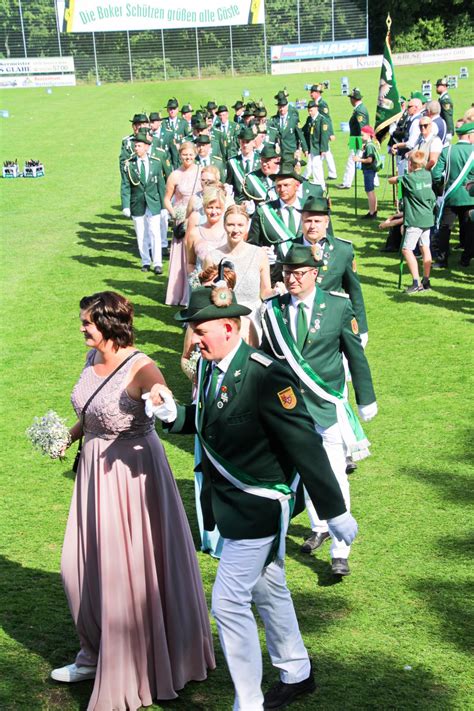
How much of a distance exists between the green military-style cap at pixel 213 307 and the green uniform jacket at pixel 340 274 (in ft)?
9.46

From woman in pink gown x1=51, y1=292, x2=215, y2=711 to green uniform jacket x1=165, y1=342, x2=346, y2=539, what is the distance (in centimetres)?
56

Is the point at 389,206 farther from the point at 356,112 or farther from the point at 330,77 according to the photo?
the point at 330,77

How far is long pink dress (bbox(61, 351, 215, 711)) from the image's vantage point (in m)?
4.99

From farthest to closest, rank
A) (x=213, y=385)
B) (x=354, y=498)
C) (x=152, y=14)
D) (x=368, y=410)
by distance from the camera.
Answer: (x=152, y=14), (x=354, y=498), (x=368, y=410), (x=213, y=385)

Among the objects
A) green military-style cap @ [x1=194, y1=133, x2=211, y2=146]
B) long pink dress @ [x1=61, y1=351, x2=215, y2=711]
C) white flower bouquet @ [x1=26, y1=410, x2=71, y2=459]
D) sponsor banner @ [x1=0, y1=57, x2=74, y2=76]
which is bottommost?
long pink dress @ [x1=61, y1=351, x2=215, y2=711]

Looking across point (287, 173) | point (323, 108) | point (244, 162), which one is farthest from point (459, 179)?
point (323, 108)

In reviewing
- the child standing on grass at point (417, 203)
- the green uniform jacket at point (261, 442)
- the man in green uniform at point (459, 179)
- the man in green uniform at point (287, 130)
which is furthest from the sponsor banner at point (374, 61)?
the green uniform jacket at point (261, 442)

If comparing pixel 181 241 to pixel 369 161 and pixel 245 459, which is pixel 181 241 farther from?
pixel 245 459

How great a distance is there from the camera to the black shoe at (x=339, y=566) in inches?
251

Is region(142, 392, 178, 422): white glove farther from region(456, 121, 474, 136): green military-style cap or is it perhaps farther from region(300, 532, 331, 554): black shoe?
region(456, 121, 474, 136): green military-style cap

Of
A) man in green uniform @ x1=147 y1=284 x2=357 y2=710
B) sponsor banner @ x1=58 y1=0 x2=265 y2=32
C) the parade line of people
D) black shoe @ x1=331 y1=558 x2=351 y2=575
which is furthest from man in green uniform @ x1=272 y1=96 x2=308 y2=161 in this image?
sponsor banner @ x1=58 y1=0 x2=265 y2=32

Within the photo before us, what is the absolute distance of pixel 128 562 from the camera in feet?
16.5

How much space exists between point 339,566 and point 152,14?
58.7 m

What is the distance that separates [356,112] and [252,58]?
4155 centimetres
